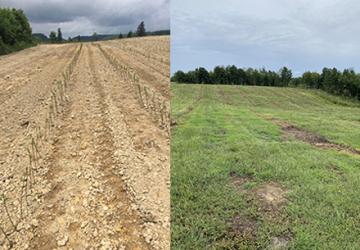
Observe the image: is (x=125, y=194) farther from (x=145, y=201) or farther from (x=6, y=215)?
(x=6, y=215)

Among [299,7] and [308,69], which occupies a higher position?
[299,7]

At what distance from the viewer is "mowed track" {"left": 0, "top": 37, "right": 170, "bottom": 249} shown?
3.56ft

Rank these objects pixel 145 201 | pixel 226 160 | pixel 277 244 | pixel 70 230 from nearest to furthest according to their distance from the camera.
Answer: pixel 277 244 → pixel 70 230 → pixel 145 201 → pixel 226 160

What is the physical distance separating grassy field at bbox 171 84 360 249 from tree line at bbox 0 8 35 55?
595 millimetres

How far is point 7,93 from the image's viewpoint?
1.48 m

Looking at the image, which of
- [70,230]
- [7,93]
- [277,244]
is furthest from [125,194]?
[7,93]

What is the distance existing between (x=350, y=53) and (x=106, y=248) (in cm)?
94

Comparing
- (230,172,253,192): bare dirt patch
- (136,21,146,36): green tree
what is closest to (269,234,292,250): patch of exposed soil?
(230,172,253,192): bare dirt patch

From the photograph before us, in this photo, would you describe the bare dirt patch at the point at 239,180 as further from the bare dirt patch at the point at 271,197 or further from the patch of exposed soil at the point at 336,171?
the patch of exposed soil at the point at 336,171

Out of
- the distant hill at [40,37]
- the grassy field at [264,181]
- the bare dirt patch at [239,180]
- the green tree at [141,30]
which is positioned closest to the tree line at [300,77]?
the grassy field at [264,181]

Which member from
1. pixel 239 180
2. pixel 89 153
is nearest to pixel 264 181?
pixel 239 180

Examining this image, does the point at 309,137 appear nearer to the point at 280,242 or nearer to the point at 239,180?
the point at 239,180

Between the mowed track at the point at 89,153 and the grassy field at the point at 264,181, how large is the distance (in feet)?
0.28

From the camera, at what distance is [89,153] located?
4.69ft
